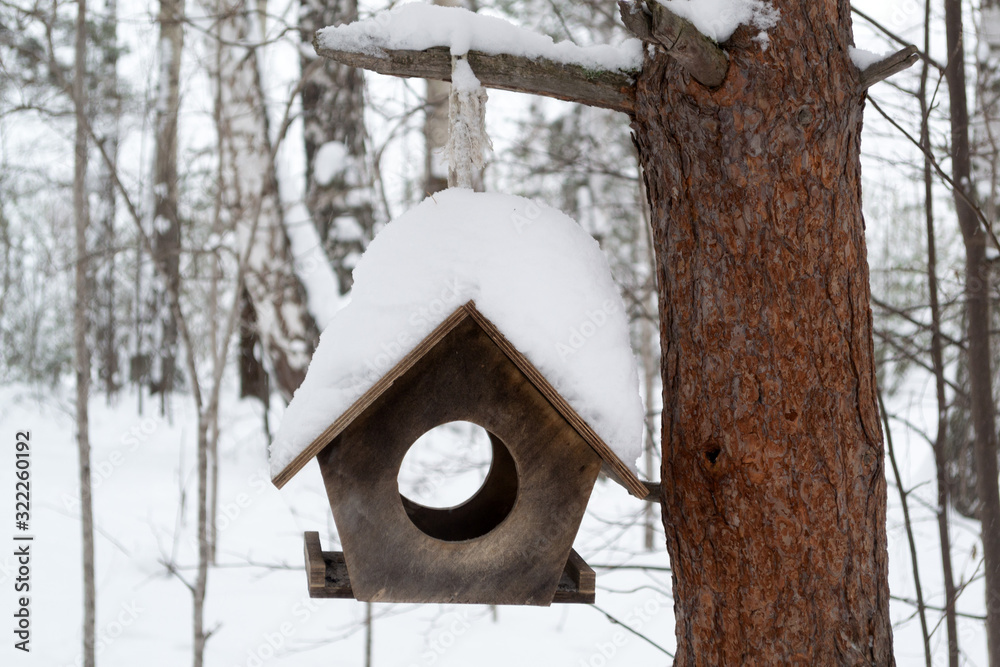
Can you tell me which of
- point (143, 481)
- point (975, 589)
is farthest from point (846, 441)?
point (143, 481)

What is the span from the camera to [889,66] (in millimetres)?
1373

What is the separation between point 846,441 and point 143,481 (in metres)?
7.20

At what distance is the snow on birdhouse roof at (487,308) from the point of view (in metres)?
1.39

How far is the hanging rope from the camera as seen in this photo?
4.80ft

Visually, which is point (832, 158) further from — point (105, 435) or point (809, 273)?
point (105, 435)

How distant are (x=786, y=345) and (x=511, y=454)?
21.4 inches

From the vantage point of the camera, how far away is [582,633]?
15.0 ft

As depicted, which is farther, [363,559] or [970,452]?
[970,452]

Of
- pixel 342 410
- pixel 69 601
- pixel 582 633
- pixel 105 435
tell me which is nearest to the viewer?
pixel 342 410

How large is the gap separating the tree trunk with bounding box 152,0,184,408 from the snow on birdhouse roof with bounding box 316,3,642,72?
6.48 feet

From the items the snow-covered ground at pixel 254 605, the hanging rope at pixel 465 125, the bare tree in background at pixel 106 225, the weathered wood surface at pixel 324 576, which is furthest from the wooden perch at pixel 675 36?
the bare tree in background at pixel 106 225

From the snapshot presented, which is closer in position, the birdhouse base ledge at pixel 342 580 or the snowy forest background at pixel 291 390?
the birdhouse base ledge at pixel 342 580

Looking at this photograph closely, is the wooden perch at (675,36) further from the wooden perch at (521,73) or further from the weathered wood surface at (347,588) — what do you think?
the weathered wood surface at (347,588)

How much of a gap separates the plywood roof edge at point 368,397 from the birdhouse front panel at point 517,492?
8cm
